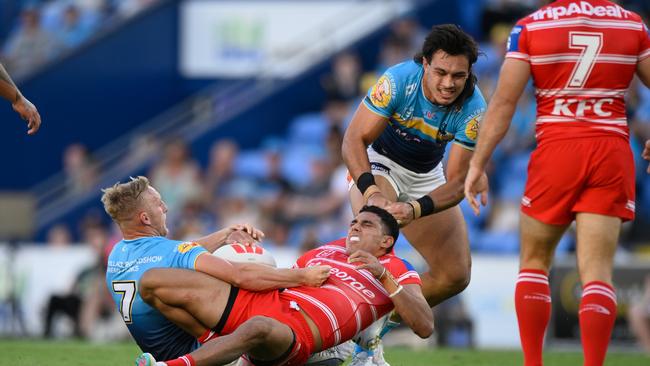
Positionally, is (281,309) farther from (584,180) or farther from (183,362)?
(584,180)

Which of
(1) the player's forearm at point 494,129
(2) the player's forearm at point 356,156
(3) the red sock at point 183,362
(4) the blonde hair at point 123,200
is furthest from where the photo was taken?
(2) the player's forearm at point 356,156

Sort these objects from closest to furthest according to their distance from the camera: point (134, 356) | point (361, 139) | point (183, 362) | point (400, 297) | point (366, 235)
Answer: point (183, 362) → point (400, 297) → point (366, 235) → point (361, 139) → point (134, 356)

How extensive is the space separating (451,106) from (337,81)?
10.9 metres

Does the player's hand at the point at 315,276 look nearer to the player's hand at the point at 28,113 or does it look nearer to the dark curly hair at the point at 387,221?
the dark curly hair at the point at 387,221

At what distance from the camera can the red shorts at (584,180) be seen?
6887 millimetres

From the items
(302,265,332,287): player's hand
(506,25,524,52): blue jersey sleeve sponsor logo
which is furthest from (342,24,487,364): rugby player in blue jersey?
(506,25,524,52): blue jersey sleeve sponsor logo

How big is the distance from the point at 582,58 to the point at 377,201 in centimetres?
183

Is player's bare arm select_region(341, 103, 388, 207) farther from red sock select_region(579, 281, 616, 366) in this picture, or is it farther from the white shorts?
red sock select_region(579, 281, 616, 366)

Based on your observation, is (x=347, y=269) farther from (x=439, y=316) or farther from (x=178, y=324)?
(x=439, y=316)

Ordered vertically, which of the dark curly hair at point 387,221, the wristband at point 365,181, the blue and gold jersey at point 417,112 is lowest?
the dark curly hair at point 387,221

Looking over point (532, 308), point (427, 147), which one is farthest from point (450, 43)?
point (532, 308)

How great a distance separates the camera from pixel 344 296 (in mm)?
7383

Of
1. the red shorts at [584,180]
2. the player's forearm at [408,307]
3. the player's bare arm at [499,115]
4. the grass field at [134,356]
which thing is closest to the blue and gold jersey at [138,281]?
the player's forearm at [408,307]

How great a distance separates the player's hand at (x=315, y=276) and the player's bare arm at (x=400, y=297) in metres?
0.18
